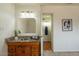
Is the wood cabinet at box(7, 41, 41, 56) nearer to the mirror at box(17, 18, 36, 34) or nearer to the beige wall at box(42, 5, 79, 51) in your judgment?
the mirror at box(17, 18, 36, 34)

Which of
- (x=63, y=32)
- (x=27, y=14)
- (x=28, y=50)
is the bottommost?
(x=28, y=50)

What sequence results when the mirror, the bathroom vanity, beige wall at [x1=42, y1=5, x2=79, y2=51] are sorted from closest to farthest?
the bathroom vanity < the mirror < beige wall at [x1=42, y1=5, x2=79, y2=51]

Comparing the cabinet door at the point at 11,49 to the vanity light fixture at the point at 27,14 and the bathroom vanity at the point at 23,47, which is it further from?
the vanity light fixture at the point at 27,14

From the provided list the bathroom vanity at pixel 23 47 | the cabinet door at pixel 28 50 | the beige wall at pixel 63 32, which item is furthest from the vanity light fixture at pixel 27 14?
the cabinet door at pixel 28 50

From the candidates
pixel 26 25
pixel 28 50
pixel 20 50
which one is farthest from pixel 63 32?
pixel 20 50

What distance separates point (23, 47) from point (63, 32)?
2.65 m

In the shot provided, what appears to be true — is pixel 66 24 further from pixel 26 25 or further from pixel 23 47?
pixel 23 47

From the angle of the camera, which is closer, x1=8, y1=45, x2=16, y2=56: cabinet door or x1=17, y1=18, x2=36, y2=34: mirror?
x1=8, y1=45, x2=16, y2=56: cabinet door

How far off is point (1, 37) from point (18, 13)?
5.98 feet

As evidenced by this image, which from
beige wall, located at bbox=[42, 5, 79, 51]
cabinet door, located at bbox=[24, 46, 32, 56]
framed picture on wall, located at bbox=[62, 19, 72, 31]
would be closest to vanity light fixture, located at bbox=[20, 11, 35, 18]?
beige wall, located at bbox=[42, 5, 79, 51]

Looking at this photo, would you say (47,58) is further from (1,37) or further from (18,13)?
(18,13)

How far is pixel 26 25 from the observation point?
5781 mm

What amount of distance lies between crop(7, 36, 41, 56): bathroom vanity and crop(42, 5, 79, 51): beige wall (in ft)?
7.38

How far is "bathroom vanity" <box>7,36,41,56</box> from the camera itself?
474 cm
